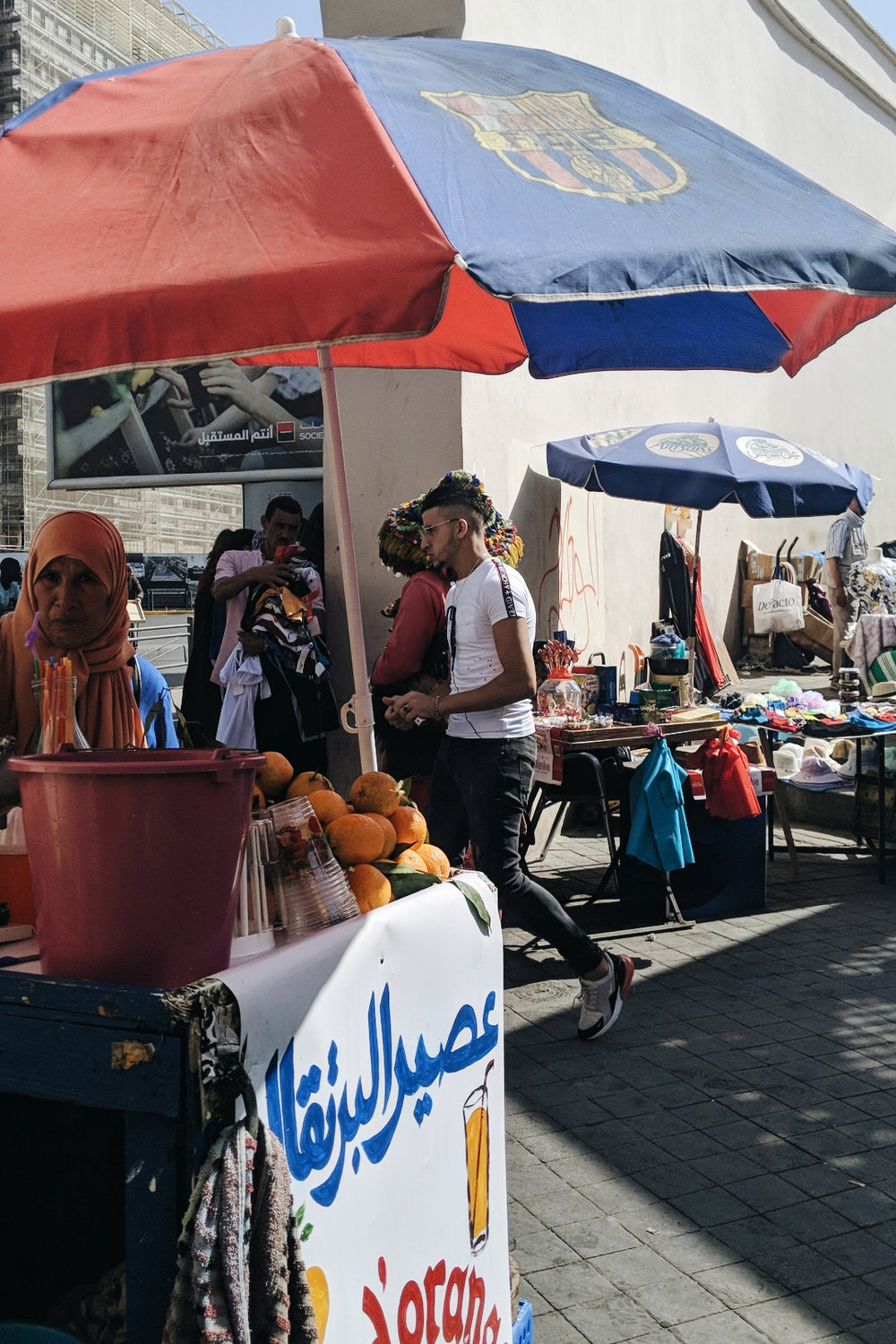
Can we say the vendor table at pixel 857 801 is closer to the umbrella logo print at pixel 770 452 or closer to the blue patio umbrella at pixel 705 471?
the blue patio umbrella at pixel 705 471

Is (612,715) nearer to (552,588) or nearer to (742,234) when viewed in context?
(552,588)

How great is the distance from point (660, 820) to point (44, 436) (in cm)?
4184

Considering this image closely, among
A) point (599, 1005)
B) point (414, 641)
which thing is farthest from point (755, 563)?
point (599, 1005)

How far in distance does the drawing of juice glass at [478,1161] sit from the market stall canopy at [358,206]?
1495mm

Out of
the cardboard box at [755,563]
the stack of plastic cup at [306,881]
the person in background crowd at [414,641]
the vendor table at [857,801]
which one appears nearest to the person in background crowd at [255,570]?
the person in background crowd at [414,641]

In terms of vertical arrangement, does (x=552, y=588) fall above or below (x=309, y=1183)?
above

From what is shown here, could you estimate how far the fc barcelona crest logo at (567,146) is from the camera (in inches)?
84.4

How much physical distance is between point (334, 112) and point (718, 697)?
24.4 feet

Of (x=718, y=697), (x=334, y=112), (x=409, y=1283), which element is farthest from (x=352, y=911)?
(x=718, y=697)

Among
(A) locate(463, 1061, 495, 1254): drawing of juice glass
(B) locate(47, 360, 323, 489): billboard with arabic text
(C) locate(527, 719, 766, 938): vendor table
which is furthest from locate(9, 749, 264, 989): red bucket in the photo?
(B) locate(47, 360, 323, 489): billboard with arabic text

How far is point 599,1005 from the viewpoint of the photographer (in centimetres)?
462

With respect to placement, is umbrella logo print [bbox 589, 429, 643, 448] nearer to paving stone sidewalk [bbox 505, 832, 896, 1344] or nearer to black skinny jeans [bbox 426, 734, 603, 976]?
paving stone sidewalk [bbox 505, 832, 896, 1344]

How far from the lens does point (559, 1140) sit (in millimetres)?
3791

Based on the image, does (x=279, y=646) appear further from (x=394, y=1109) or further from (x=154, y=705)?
(x=394, y=1109)
